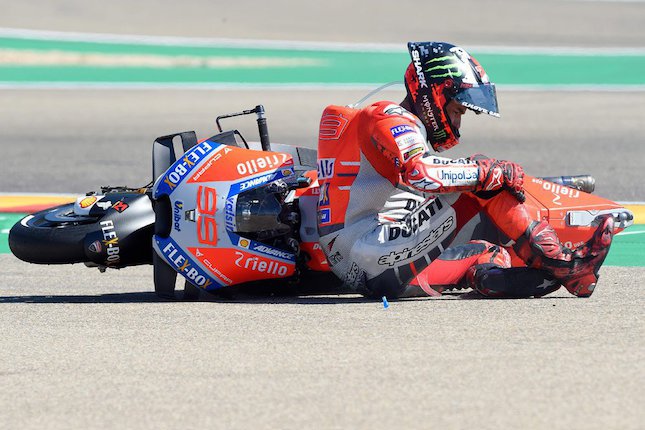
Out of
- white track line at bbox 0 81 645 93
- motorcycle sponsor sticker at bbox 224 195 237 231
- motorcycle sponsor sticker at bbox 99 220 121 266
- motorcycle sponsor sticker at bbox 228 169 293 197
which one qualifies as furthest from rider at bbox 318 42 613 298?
white track line at bbox 0 81 645 93

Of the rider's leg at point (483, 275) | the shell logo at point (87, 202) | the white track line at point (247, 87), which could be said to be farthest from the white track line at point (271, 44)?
the rider's leg at point (483, 275)

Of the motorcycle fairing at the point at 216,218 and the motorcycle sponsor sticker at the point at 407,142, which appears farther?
the motorcycle fairing at the point at 216,218

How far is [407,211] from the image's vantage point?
6285 millimetres

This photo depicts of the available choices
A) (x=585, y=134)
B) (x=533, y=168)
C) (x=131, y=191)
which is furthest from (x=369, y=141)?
(x=585, y=134)

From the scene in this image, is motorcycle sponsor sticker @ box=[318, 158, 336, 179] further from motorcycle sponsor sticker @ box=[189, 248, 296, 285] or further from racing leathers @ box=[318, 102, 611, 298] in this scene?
motorcycle sponsor sticker @ box=[189, 248, 296, 285]

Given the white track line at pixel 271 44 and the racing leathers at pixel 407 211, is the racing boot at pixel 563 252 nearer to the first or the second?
the racing leathers at pixel 407 211

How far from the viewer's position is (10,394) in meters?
4.38

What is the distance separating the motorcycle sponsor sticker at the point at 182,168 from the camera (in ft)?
21.1

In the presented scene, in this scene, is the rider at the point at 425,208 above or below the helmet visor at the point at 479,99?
below

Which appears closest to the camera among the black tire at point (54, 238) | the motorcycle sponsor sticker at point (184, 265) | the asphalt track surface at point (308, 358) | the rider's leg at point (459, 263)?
the asphalt track surface at point (308, 358)

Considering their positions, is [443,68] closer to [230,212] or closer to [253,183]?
[253,183]

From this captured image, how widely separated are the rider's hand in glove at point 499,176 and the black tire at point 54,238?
84.0 inches

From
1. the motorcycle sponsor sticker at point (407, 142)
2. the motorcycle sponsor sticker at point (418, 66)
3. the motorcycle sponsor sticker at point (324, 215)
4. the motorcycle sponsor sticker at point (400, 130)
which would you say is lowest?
the motorcycle sponsor sticker at point (324, 215)

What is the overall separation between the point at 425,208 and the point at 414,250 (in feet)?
0.72
